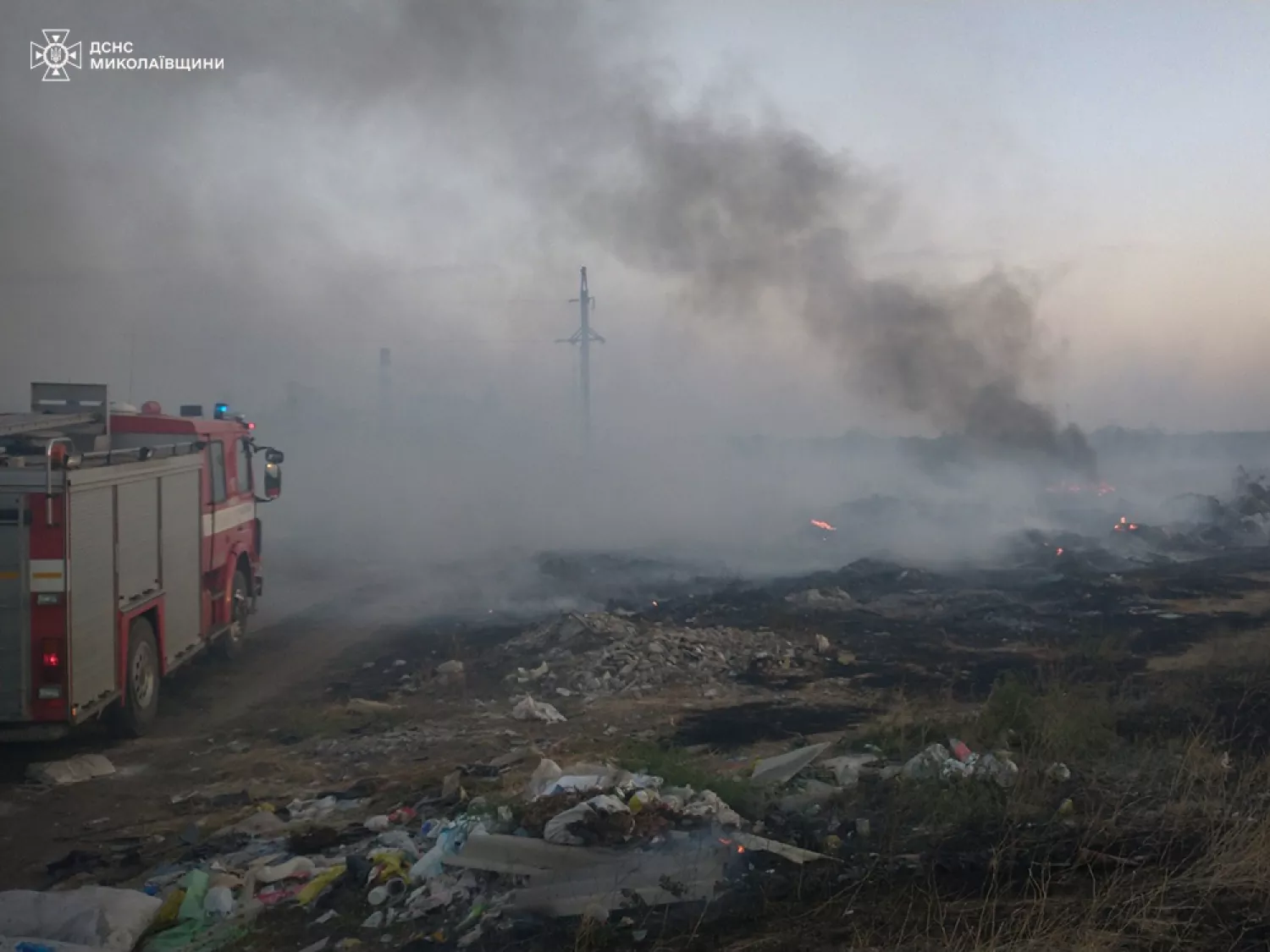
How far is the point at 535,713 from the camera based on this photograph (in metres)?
9.81

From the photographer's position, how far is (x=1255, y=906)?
3.92 metres

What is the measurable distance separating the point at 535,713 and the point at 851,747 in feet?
11.7

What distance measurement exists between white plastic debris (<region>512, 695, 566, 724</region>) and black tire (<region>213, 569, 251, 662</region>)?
14.1 ft

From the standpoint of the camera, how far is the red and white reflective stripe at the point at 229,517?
436 inches

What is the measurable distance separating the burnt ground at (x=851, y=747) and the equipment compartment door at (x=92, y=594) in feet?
2.64

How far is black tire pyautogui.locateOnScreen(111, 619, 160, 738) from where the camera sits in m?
8.67

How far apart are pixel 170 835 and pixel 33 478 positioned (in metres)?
2.76

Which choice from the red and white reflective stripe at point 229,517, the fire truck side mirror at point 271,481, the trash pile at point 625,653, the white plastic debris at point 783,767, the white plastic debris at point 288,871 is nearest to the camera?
the white plastic debris at point 288,871

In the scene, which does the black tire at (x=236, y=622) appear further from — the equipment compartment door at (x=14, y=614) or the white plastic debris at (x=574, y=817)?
the white plastic debris at (x=574, y=817)

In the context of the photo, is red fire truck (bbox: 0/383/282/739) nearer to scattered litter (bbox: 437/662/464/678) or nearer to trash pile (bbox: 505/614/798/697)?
scattered litter (bbox: 437/662/464/678)

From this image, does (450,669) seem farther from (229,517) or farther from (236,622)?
(229,517)

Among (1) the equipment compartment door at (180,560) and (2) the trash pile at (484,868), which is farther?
(1) the equipment compartment door at (180,560)

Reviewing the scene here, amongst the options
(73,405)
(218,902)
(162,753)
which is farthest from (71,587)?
(218,902)

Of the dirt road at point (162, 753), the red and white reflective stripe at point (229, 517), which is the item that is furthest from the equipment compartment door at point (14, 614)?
the red and white reflective stripe at point (229, 517)
